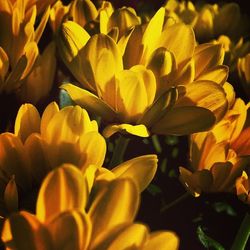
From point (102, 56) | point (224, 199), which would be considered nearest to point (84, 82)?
point (102, 56)

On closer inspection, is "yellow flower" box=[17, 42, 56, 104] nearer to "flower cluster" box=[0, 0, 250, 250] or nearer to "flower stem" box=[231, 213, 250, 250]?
"flower cluster" box=[0, 0, 250, 250]

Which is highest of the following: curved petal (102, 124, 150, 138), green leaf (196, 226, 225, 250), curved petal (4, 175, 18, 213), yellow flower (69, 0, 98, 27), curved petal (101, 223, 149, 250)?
yellow flower (69, 0, 98, 27)

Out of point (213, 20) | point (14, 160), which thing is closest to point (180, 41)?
point (14, 160)

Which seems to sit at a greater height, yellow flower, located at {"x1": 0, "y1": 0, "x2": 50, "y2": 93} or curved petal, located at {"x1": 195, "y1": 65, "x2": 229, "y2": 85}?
yellow flower, located at {"x1": 0, "y1": 0, "x2": 50, "y2": 93}

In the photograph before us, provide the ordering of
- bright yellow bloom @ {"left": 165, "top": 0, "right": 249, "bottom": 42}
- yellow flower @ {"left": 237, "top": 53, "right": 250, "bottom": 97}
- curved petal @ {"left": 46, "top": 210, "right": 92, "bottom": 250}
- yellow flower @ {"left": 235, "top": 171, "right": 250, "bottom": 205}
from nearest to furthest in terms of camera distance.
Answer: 1. curved petal @ {"left": 46, "top": 210, "right": 92, "bottom": 250}
2. yellow flower @ {"left": 235, "top": 171, "right": 250, "bottom": 205}
3. yellow flower @ {"left": 237, "top": 53, "right": 250, "bottom": 97}
4. bright yellow bloom @ {"left": 165, "top": 0, "right": 249, "bottom": 42}

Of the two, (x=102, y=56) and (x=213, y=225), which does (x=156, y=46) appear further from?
(x=213, y=225)

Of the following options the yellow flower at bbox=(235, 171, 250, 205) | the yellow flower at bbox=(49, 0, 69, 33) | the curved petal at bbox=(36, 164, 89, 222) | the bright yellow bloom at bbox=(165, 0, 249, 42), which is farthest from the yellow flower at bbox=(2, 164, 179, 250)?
the bright yellow bloom at bbox=(165, 0, 249, 42)

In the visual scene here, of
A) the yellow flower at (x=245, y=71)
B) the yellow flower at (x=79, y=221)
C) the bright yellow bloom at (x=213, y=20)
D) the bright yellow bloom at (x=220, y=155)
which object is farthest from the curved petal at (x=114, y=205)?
the bright yellow bloom at (x=213, y=20)
